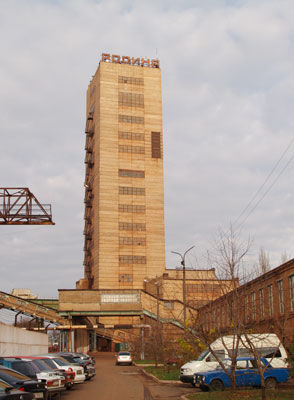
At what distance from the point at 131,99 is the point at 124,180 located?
1726cm

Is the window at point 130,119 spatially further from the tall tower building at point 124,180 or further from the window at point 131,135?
the window at point 131,135

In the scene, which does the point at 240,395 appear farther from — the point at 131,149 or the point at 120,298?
the point at 131,149

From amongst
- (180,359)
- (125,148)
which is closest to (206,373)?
(180,359)

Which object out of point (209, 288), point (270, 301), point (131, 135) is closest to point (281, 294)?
point (270, 301)

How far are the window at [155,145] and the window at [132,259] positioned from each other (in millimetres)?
20424

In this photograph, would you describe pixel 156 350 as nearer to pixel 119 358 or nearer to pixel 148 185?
pixel 119 358

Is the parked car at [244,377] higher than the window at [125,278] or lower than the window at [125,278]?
lower

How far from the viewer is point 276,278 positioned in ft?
131

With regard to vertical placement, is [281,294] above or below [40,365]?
above

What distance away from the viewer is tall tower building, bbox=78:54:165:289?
95.3 m

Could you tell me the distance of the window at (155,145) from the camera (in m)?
102

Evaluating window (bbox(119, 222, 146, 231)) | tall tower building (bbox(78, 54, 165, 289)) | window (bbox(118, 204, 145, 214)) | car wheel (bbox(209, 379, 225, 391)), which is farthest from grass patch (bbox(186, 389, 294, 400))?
window (bbox(118, 204, 145, 214))

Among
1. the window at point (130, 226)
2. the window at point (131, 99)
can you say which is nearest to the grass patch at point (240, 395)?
the window at point (130, 226)

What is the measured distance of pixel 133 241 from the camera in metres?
96.7
